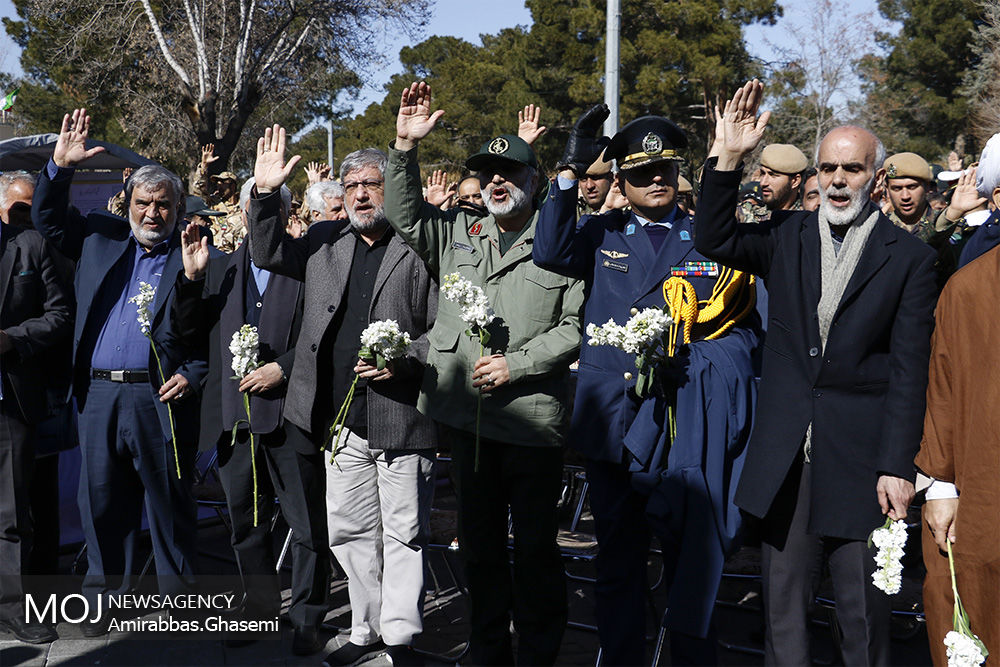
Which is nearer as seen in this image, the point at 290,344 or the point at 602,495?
the point at 602,495

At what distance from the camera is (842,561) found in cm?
369

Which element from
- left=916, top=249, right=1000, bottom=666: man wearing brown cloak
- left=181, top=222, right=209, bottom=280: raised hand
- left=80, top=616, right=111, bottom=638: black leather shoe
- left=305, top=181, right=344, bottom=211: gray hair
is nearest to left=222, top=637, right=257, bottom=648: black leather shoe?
left=80, top=616, right=111, bottom=638: black leather shoe

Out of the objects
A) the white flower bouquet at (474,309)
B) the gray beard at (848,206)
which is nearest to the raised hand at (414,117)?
the white flower bouquet at (474,309)

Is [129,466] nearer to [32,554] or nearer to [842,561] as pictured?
[32,554]

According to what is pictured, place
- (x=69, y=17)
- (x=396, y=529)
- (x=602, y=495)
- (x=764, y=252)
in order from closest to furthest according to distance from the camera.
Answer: (x=764, y=252) < (x=602, y=495) < (x=396, y=529) < (x=69, y=17)

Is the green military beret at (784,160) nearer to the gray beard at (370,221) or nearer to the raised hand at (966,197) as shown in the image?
the raised hand at (966,197)

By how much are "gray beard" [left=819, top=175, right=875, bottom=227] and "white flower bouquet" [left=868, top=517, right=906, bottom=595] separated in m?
1.13

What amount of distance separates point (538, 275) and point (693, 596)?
1.51 meters

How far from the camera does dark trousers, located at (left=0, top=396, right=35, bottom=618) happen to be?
5.27m

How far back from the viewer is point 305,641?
196 inches

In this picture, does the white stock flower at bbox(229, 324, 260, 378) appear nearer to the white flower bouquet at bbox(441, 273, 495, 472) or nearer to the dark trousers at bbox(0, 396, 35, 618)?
the white flower bouquet at bbox(441, 273, 495, 472)

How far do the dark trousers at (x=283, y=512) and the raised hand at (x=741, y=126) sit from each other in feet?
8.26

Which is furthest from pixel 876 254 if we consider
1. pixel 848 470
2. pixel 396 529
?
pixel 396 529

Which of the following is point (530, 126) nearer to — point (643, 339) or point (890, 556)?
point (643, 339)
